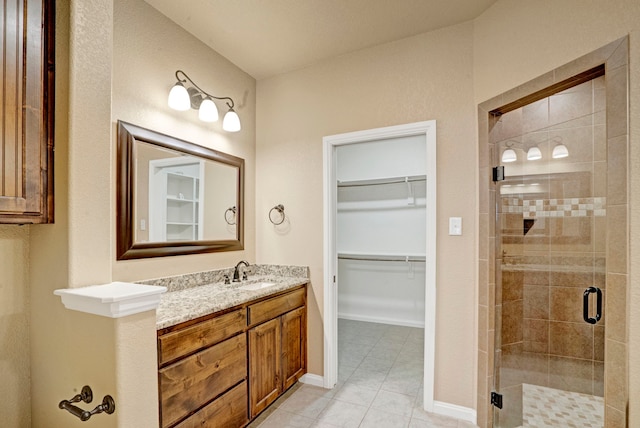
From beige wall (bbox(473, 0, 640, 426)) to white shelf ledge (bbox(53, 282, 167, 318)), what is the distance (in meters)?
1.91

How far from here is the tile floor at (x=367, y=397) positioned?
208cm

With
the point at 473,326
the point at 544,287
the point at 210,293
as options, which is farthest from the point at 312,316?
the point at 544,287

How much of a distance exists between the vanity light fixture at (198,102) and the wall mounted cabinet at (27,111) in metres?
0.91

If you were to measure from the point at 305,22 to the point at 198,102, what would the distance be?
0.98m

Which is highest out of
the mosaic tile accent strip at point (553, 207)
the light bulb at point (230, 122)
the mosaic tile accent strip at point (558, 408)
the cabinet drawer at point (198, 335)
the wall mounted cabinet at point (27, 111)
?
the light bulb at point (230, 122)

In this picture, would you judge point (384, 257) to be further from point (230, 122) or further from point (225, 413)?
point (225, 413)

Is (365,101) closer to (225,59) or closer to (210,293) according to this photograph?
(225,59)

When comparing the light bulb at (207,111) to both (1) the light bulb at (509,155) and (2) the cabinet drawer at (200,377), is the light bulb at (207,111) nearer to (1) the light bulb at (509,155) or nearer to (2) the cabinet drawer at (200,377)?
(2) the cabinet drawer at (200,377)

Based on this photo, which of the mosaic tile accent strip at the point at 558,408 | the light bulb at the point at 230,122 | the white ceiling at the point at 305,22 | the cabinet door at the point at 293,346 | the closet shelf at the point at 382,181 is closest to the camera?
the mosaic tile accent strip at the point at 558,408

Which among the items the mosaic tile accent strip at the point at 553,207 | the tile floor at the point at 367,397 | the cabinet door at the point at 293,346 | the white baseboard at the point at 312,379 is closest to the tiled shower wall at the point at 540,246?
the mosaic tile accent strip at the point at 553,207

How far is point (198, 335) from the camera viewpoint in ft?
5.28

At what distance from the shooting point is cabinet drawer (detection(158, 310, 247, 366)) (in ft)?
4.72

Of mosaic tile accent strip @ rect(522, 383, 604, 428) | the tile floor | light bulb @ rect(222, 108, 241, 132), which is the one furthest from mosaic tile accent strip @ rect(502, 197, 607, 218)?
light bulb @ rect(222, 108, 241, 132)

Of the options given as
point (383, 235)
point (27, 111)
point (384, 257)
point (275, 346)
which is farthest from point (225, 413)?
point (383, 235)
